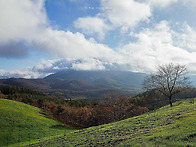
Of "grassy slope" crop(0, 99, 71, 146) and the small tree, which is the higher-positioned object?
the small tree

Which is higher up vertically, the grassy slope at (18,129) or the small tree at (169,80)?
the small tree at (169,80)

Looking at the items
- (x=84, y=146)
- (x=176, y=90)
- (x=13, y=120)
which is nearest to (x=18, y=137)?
(x=13, y=120)

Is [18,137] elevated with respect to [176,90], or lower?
lower

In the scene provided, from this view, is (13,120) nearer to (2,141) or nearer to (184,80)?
(2,141)

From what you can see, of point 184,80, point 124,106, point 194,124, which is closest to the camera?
point 194,124

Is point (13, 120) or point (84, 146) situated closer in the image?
point (84, 146)

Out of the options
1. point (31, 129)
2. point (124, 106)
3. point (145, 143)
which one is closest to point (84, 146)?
point (145, 143)

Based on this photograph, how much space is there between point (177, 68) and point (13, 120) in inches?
1844

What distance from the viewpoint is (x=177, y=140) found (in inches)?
572

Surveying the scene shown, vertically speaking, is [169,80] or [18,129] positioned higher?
[169,80]

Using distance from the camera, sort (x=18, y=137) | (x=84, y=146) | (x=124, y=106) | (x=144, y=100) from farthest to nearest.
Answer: (x=144, y=100)
(x=124, y=106)
(x=18, y=137)
(x=84, y=146)

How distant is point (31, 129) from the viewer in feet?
150

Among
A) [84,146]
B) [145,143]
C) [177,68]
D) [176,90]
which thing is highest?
[177,68]

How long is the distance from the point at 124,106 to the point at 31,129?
50.8m
